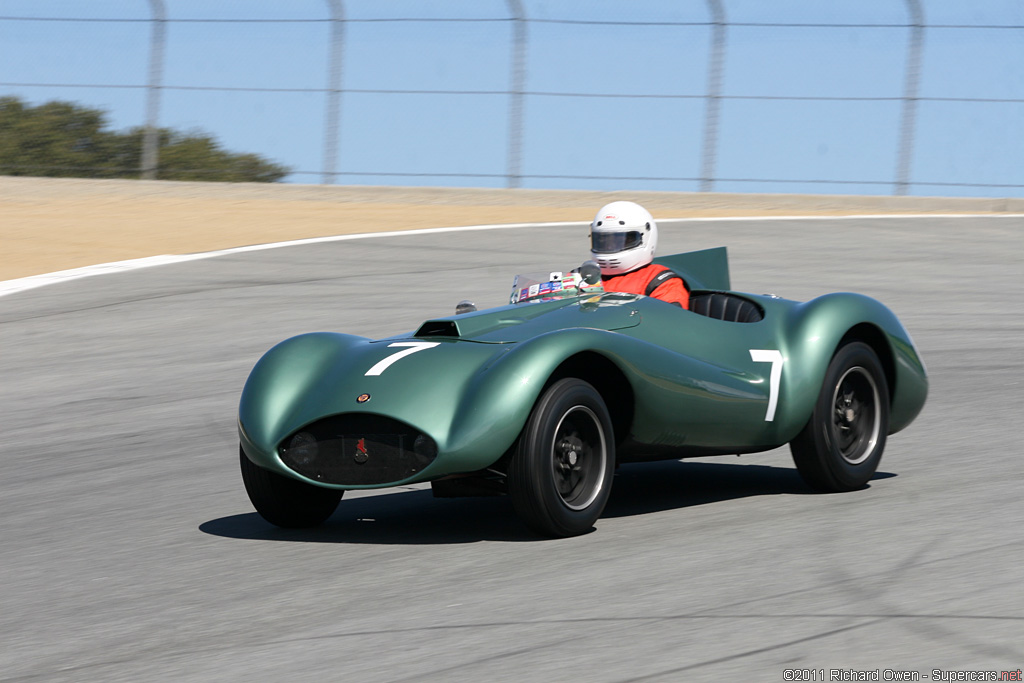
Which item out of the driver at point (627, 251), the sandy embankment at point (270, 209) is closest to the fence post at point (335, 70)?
the sandy embankment at point (270, 209)

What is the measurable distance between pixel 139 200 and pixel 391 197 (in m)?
3.56

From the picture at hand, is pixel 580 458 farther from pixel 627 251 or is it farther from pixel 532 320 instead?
pixel 627 251

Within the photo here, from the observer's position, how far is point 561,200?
785 inches

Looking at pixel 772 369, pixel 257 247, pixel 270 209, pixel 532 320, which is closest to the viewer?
pixel 532 320

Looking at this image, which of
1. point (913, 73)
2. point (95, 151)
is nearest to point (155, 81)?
point (95, 151)

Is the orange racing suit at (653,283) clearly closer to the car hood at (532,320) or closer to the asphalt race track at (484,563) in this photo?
the car hood at (532,320)

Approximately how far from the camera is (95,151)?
20766 millimetres

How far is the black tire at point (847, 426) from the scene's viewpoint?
6.26 meters

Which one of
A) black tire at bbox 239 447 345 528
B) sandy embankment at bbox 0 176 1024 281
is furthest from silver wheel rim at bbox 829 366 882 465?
sandy embankment at bbox 0 176 1024 281

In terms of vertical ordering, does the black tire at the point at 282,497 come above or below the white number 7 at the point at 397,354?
below

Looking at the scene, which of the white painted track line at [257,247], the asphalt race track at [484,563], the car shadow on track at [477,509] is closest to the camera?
the asphalt race track at [484,563]

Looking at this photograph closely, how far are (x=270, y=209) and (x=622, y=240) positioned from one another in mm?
13205

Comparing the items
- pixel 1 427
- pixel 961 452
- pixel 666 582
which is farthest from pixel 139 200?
pixel 666 582

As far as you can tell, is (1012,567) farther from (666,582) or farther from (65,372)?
(65,372)
